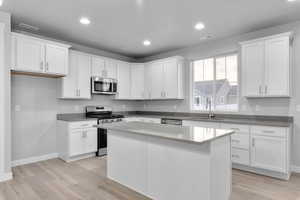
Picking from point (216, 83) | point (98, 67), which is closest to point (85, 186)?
point (98, 67)

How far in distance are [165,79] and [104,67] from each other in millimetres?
1691

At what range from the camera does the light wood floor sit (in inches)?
92.6

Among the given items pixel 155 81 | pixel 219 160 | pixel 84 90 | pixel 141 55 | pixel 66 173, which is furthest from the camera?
pixel 141 55

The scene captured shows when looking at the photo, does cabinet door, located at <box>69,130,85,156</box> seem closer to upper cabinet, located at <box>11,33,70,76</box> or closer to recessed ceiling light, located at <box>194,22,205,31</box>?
upper cabinet, located at <box>11,33,70,76</box>

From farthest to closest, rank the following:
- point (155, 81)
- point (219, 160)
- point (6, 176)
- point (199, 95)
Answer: point (155, 81)
point (199, 95)
point (6, 176)
point (219, 160)

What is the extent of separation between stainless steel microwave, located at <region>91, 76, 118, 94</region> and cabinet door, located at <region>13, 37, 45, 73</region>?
49.3 inches

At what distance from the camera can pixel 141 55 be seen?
5.59 metres

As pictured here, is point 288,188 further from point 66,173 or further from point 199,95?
point 66,173

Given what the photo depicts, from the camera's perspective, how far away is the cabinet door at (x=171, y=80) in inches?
180

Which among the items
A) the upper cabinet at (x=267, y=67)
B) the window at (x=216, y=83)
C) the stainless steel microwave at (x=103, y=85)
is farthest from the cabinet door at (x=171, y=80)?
the upper cabinet at (x=267, y=67)

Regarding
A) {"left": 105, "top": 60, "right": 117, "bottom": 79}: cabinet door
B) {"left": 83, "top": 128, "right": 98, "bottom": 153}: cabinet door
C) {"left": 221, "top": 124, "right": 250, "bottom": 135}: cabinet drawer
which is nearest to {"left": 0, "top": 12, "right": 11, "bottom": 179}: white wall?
{"left": 83, "top": 128, "right": 98, "bottom": 153}: cabinet door

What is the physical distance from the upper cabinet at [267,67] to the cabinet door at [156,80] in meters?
2.07

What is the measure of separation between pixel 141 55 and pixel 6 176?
4.39m

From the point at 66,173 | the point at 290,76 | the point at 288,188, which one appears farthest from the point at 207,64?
the point at 66,173
